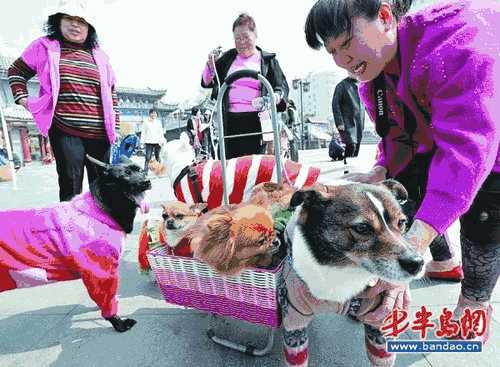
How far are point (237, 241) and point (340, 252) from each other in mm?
378

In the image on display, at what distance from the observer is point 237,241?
1.22 m

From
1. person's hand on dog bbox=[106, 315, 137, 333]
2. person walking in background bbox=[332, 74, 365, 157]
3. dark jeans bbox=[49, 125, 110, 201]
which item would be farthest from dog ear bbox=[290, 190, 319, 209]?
person walking in background bbox=[332, 74, 365, 157]

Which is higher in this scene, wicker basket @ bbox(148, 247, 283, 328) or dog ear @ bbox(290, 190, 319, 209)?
dog ear @ bbox(290, 190, 319, 209)

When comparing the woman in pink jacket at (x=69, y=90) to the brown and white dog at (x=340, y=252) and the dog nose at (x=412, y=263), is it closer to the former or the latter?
the brown and white dog at (x=340, y=252)

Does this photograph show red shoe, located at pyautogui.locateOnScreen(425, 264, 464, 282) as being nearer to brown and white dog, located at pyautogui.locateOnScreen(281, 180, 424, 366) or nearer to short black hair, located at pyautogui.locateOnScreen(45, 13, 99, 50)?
brown and white dog, located at pyautogui.locateOnScreen(281, 180, 424, 366)

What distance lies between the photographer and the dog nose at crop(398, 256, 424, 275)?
Answer: 94 cm

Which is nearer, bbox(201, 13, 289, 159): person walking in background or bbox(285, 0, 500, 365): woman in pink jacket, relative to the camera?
bbox(285, 0, 500, 365): woman in pink jacket

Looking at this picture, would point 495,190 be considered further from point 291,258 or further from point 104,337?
point 104,337

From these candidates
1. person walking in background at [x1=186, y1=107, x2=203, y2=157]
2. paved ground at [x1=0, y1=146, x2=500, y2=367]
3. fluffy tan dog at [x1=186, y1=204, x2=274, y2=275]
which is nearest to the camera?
fluffy tan dog at [x1=186, y1=204, x2=274, y2=275]

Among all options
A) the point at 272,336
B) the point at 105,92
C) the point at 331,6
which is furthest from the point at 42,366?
the point at 331,6

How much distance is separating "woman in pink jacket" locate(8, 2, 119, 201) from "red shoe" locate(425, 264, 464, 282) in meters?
2.42

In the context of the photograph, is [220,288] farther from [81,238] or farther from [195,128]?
[195,128]

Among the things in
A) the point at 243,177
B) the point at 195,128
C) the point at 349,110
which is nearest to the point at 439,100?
the point at 243,177

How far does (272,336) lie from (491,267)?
0.98m
